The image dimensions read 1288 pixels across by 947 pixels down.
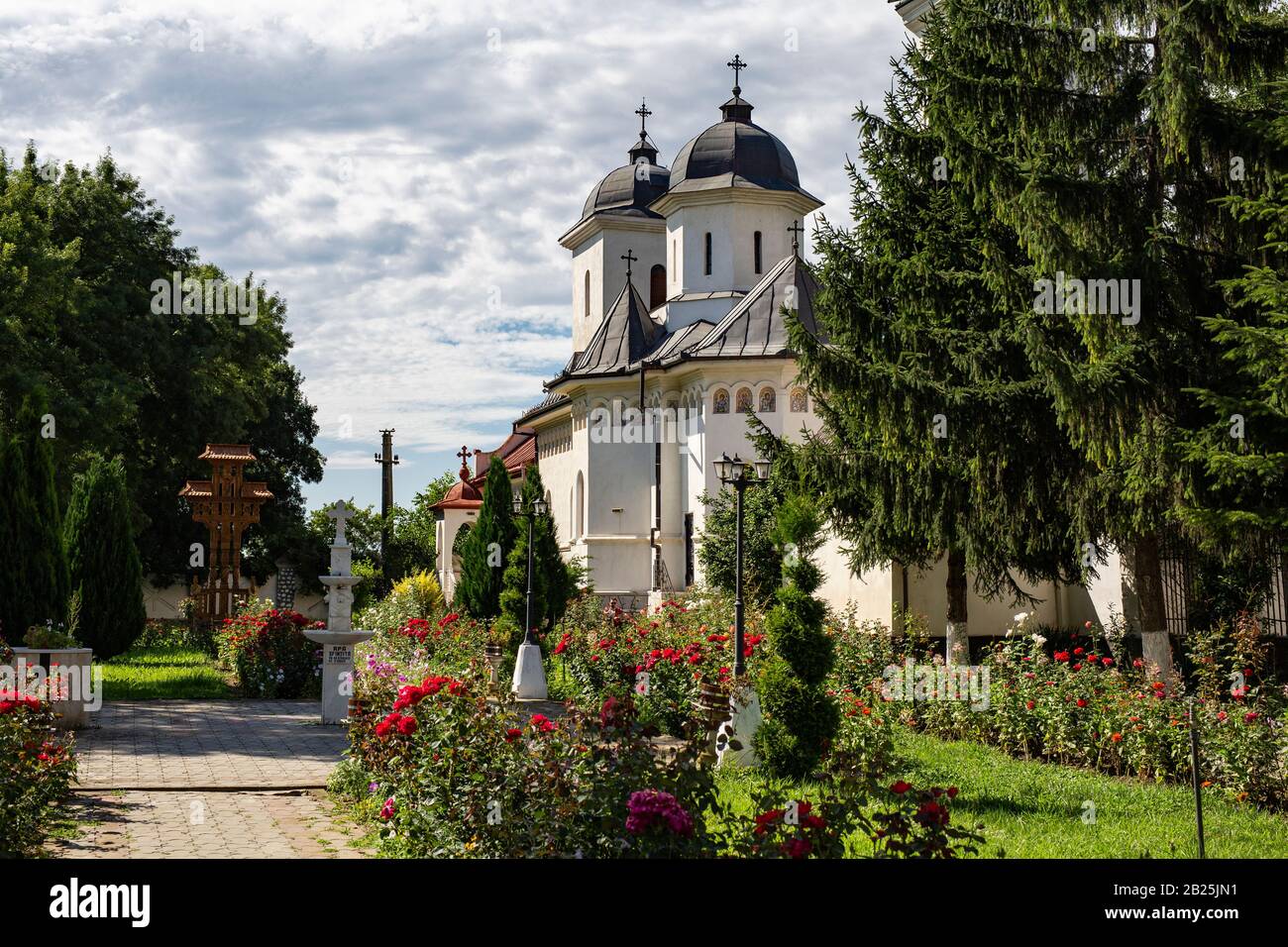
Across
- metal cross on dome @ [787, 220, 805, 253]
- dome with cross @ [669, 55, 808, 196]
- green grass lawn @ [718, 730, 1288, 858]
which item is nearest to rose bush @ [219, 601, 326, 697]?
green grass lawn @ [718, 730, 1288, 858]

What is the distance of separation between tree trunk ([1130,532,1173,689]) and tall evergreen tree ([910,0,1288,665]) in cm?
2

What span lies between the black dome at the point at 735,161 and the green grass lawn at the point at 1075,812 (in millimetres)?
26175

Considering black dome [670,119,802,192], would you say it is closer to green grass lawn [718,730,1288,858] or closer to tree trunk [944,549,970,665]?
tree trunk [944,549,970,665]

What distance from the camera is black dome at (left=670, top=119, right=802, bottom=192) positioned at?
34000mm

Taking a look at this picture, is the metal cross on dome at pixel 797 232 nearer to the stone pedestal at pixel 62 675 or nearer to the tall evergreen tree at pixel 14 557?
the tall evergreen tree at pixel 14 557

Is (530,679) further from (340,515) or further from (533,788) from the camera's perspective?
(533,788)

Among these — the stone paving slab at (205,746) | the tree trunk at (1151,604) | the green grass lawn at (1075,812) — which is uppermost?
the tree trunk at (1151,604)

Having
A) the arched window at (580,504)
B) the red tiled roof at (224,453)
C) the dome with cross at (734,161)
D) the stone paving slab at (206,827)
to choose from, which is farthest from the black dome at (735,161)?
the stone paving slab at (206,827)

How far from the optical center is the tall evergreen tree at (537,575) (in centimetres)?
1931

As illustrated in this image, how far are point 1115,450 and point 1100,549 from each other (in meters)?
2.79

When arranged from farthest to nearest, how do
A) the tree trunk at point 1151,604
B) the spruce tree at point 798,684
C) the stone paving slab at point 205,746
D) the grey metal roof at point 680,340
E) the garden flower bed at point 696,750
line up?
the grey metal roof at point 680,340
the tree trunk at point 1151,604
the stone paving slab at point 205,746
the spruce tree at point 798,684
the garden flower bed at point 696,750

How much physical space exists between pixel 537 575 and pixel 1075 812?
1334 cm

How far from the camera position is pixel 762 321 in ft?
95.5
